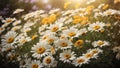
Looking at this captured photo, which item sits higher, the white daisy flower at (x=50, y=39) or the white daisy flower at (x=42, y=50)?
the white daisy flower at (x=50, y=39)

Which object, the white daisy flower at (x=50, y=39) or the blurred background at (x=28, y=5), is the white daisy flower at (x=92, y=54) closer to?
the white daisy flower at (x=50, y=39)

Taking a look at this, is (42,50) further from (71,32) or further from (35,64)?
(71,32)

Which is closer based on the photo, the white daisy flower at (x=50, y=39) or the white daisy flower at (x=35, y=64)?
the white daisy flower at (x=35, y=64)

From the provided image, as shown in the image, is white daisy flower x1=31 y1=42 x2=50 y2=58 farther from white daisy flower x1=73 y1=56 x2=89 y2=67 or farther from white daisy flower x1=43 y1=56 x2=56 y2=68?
white daisy flower x1=73 y1=56 x2=89 y2=67

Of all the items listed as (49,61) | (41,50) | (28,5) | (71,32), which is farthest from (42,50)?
(28,5)

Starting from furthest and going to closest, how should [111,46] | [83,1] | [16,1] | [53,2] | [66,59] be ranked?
[16,1]
[53,2]
[83,1]
[111,46]
[66,59]

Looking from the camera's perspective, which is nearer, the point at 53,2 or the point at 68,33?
the point at 68,33

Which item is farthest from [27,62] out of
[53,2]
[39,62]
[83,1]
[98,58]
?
[53,2]

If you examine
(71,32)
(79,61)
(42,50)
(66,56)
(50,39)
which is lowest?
(79,61)

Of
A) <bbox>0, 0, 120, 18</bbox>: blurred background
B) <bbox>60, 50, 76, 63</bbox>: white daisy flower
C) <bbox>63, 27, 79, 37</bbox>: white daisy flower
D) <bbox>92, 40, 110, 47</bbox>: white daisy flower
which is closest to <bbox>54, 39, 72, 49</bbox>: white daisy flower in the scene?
<bbox>60, 50, 76, 63</bbox>: white daisy flower

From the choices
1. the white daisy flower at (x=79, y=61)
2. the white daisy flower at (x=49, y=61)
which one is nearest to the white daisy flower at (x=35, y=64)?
the white daisy flower at (x=49, y=61)

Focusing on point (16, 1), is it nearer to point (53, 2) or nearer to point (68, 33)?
point (53, 2)
